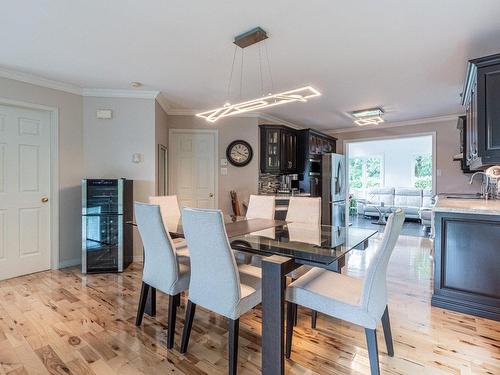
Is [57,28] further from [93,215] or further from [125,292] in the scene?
[125,292]

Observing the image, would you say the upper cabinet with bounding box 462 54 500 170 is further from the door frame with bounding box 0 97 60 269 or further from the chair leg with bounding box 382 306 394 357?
the door frame with bounding box 0 97 60 269

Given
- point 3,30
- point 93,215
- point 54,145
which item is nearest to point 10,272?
point 93,215

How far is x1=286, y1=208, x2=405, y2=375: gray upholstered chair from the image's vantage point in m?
1.51

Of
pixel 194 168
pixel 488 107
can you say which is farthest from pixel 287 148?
pixel 488 107

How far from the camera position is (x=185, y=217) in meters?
1.72

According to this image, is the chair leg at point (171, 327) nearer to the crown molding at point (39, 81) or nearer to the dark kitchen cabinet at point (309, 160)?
the crown molding at point (39, 81)

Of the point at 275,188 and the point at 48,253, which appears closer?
the point at 48,253

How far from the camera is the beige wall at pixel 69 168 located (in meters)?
3.59

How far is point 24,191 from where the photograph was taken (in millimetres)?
3391

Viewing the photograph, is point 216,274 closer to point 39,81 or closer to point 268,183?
point 39,81

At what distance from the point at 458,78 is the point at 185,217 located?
3.67m

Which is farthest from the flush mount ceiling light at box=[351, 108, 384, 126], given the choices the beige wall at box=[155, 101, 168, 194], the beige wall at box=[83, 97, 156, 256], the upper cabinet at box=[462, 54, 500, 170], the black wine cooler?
the black wine cooler

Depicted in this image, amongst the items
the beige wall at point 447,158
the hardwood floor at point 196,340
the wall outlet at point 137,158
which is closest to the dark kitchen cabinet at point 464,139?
the beige wall at point 447,158

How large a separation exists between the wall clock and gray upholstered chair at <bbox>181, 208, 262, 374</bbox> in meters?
3.37
